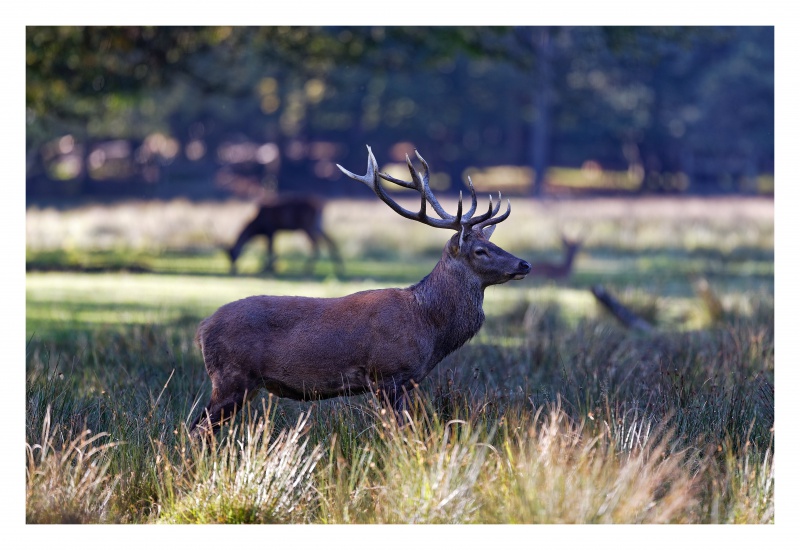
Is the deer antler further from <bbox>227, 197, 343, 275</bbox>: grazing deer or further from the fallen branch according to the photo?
<bbox>227, 197, 343, 275</bbox>: grazing deer

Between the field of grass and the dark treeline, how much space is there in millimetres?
27454

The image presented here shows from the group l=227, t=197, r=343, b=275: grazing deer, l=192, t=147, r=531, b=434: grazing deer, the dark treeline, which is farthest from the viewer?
the dark treeline

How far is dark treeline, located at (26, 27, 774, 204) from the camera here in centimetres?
4109

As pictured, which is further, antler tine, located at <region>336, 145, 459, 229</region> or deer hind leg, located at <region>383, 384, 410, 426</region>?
antler tine, located at <region>336, 145, 459, 229</region>

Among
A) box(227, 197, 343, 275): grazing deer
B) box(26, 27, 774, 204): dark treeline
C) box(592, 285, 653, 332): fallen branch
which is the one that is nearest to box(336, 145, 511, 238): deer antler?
box(592, 285, 653, 332): fallen branch

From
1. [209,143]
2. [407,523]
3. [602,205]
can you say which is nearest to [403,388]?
[407,523]

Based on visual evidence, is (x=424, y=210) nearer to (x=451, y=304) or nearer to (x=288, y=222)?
(x=451, y=304)

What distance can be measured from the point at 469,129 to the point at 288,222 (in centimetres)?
2787

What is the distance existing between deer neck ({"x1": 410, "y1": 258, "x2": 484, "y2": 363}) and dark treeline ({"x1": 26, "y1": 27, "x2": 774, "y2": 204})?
31714 millimetres

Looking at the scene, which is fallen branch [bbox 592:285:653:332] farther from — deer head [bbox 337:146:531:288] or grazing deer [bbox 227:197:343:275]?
grazing deer [bbox 227:197:343:275]

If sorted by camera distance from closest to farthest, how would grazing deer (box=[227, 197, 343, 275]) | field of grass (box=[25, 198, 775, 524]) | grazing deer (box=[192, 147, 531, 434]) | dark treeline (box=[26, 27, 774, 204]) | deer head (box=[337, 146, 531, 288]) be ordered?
field of grass (box=[25, 198, 775, 524]) < grazing deer (box=[192, 147, 531, 434]) < deer head (box=[337, 146, 531, 288]) < grazing deer (box=[227, 197, 343, 275]) < dark treeline (box=[26, 27, 774, 204])

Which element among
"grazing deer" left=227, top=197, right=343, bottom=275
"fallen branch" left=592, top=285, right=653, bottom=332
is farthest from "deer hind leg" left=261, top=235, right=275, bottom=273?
"fallen branch" left=592, top=285, right=653, bottom=332

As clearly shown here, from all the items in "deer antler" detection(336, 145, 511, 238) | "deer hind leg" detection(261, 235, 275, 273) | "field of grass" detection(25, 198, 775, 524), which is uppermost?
"deer antler" detection(336, 145, 511, 238)

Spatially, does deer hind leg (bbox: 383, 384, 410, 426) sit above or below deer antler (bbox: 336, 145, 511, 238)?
below
